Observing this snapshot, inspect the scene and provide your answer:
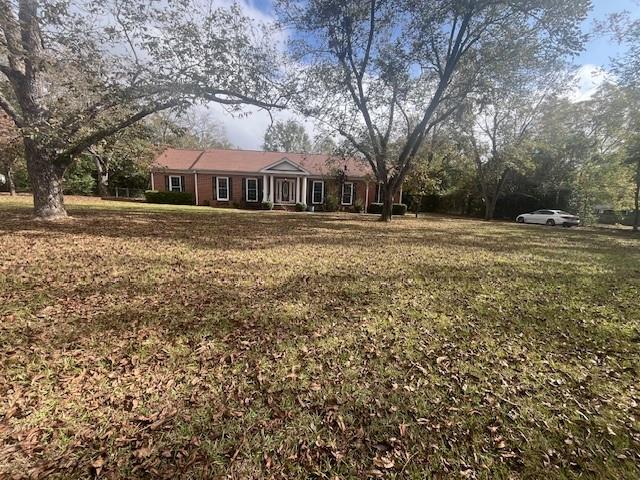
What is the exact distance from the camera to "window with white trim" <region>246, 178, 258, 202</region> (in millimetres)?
26533

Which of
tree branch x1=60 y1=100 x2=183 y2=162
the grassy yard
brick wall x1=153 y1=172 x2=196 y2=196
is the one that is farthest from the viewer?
brick wall x1=153 y1=172 x2=196 y2=196

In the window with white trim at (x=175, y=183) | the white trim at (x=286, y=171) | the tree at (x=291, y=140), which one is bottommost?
the window with white trim at (x=175, y=183)

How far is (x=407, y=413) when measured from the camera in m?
2.36

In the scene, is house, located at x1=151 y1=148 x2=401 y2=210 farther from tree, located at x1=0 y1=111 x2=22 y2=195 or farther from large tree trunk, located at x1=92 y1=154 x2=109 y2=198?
tree, located at x1=0 y1=111 x2=22 y2=195

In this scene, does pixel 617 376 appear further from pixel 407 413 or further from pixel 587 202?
pixel 587 202

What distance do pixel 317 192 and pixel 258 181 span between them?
16.7 feet

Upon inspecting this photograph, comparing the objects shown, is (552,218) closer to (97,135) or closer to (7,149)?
(97,135)

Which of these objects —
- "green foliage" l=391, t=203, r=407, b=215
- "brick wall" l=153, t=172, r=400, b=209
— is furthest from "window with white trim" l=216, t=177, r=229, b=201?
"green foliage" l=391, t=203, r=407, b=215

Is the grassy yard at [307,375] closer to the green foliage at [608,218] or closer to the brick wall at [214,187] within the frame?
the brick wall at [214,187]

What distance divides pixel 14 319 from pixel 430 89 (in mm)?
18669

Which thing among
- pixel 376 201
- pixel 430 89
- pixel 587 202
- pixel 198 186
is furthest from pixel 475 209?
pixel 198 186

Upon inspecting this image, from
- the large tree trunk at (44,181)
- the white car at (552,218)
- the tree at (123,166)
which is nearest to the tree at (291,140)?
the tree at (123,166)

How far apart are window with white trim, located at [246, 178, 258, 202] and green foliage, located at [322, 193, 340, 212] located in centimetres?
584

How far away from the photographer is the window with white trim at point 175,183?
86.7 feet
